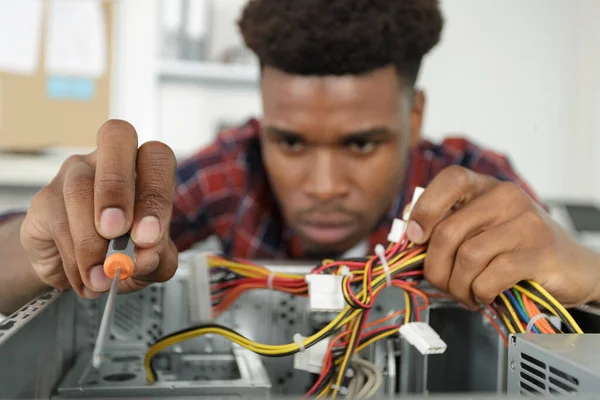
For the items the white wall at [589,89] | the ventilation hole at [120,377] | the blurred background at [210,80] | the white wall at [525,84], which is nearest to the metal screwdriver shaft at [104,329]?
the ventilation hole at [120,377]

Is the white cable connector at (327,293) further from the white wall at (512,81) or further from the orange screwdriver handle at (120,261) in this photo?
the white wall at (512,81)

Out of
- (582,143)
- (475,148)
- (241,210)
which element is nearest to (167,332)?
(241,210)

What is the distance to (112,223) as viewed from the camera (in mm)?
378

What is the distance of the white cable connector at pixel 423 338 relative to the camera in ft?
1.37

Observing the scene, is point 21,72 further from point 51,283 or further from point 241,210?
point 51,283

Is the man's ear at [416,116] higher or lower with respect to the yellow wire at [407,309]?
higher

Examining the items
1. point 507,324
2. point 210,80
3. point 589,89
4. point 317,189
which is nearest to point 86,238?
point 507,324

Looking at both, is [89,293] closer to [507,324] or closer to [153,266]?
[153,266]

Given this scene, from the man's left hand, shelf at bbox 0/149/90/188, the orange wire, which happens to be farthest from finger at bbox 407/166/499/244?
shelf at bbox 0/149/90/188

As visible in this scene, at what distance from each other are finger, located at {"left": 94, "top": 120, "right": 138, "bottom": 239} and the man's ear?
0.72 meters

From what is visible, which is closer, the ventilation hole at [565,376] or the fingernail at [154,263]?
the ventilation hole at [565,376]

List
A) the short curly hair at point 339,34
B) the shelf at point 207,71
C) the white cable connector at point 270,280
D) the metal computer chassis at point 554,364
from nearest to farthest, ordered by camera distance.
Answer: the metal computer chassis at point 554,364 < the white cable connector at point 270,280 < the short curly hair at point 339,34 < the shelf at point 207,71

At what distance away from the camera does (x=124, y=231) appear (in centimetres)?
38

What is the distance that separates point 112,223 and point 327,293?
186mm
